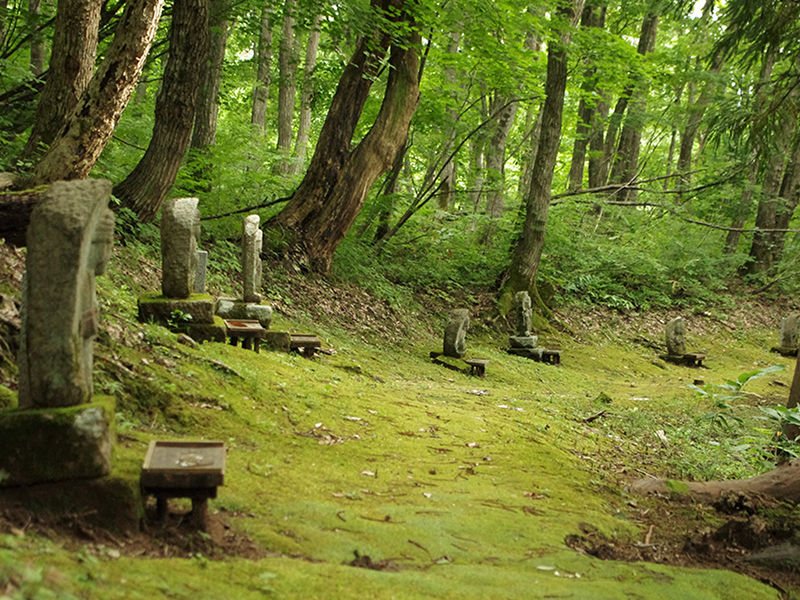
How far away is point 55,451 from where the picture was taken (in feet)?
9.29

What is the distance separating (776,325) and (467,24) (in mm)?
13311

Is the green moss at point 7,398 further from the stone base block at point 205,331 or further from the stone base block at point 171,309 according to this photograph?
the stone base block at point 205,331

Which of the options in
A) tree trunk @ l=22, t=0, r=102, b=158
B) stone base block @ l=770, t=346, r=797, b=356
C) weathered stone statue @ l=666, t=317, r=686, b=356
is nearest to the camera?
tree trunk @ l=22, t=0, r=102, b=158

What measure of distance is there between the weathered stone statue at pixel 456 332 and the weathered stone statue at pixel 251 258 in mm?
4166

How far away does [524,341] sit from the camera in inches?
529

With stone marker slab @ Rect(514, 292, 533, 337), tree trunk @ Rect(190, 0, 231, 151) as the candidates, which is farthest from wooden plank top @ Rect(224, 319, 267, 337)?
stone marker slab @ Rect(514, 292, 533, 337)

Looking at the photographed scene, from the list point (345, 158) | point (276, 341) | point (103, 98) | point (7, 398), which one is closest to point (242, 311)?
point (276, 341)

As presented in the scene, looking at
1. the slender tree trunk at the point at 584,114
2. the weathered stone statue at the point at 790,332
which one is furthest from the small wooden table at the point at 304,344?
the weathered stone statue at the point at 790,332

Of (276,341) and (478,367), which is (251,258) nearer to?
(276,341)

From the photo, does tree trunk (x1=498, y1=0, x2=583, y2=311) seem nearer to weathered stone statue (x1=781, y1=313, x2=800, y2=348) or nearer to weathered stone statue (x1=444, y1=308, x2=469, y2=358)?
weathered stone statue (x1=444, y1=308, x2=469, y2=358)

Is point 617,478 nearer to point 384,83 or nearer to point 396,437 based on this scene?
point 396,437

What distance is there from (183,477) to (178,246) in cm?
430

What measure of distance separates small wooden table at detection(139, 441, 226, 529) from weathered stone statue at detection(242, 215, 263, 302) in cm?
546

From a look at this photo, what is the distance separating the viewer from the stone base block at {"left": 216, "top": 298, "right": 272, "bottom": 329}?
27.4 ft
